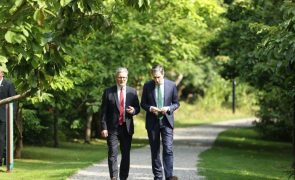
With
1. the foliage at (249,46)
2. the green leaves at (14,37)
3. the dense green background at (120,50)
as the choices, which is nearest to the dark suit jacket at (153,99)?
the dense green background at (120,50)

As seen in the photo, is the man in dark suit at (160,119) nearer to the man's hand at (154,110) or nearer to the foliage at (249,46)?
the man's hand at (154,110)

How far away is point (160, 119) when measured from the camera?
427 inches

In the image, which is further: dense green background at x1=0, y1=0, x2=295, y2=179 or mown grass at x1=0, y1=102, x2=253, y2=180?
mown grass at x1=0, y1=102, x2=253, y2=180

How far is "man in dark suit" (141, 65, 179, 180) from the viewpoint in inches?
425

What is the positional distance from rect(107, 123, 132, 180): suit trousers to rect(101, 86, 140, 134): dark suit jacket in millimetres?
85

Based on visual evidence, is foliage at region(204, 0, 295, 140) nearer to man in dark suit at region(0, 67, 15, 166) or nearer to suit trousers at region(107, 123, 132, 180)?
A: suit trousers at region(107, 123, 132, 180)

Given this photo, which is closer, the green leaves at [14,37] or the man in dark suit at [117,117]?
the green leaves at [14,37]

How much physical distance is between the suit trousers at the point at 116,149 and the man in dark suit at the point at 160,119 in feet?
1.35

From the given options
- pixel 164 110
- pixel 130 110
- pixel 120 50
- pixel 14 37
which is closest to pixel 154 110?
pixel 164 110

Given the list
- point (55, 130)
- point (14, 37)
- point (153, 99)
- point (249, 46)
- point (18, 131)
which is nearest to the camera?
point (14, 37)

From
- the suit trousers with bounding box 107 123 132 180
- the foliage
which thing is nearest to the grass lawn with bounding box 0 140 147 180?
the suit trousers with bounding box 107 123 132 180

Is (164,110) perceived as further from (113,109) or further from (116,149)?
(116,149)

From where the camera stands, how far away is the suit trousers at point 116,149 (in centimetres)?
1070

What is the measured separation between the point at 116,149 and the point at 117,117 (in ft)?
1.77
